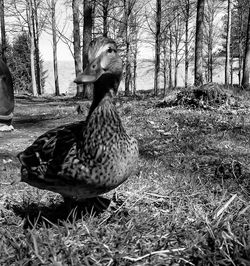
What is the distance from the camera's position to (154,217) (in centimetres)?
269

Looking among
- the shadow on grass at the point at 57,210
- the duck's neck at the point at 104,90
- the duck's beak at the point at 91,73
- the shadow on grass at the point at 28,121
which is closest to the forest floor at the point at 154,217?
the shadow on grass at the point at 57,210

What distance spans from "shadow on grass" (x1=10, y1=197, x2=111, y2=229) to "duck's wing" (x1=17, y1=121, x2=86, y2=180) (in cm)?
38

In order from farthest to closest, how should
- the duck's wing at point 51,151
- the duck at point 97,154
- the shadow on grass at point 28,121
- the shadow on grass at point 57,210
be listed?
1. the shadow on grass at point 28,121
2. the shadow on grass at point 57,210
3. the duck's wing at point 51,151
4. the duck at point 97,154

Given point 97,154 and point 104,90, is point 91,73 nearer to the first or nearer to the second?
point 104,90

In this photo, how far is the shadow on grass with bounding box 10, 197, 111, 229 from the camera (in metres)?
2.81

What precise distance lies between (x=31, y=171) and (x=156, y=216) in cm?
100

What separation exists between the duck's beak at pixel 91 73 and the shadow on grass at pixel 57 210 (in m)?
1.13

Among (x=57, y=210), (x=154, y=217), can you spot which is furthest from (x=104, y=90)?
(x=57, y=210)

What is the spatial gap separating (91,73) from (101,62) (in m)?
0.13

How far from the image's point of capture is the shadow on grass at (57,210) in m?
2.81

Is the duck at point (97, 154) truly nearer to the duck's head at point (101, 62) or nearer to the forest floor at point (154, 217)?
the duck's head at point (101, 62)

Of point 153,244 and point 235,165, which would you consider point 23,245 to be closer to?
point 153,244

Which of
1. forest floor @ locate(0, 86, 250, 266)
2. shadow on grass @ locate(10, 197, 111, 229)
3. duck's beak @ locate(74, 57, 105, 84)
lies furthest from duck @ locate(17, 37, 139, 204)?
shadow on grass @ locate(10, 197, 111, 229)

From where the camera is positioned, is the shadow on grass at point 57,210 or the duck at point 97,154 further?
the shadow on grass at point 57,210
